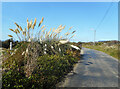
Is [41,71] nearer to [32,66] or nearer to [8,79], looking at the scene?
[32,66]

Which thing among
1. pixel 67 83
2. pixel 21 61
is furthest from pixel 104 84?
pixel 21 61

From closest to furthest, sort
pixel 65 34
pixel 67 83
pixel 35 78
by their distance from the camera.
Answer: pixel 65 34, pixel 35 78, pixel 67 83

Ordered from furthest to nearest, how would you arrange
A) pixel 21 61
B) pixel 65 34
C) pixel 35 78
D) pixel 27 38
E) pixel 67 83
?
pixel 21 61 → pixel 67 83 → pixel 35 78 → pixel 27 38 → pixel 65 34

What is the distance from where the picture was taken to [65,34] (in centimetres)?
342

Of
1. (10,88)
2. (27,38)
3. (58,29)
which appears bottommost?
(10,88)

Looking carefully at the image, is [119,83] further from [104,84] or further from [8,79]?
[8,79]

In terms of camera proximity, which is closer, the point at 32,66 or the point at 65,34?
the point at 65,34

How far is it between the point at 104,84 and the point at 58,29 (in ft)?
10.9

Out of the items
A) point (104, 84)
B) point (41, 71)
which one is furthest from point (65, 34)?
point (104, 84)

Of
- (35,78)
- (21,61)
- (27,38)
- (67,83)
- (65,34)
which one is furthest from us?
(21,61)

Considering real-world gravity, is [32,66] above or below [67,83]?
above

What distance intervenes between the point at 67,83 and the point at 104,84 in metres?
1.63

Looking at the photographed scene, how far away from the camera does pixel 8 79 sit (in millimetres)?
3914

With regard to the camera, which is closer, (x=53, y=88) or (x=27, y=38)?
(x=27, y=38)
